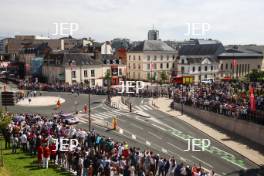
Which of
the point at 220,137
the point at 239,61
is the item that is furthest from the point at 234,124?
the point at 239,61

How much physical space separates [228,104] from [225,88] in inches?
541

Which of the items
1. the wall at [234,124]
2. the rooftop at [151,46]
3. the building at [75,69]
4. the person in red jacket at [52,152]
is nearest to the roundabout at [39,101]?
the building at [75,69]

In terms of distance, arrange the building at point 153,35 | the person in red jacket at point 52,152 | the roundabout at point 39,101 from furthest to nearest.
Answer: the building at point 153,35, the roundabout at point 39,101, the person in red jacket at point 52,152

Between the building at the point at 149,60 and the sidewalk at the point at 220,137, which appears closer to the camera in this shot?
the sidewalk at the point at 220,137

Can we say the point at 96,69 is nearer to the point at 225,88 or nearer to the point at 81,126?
the point at 225,88

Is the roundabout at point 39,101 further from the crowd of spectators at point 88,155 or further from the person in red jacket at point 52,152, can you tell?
the person in red jacket at point 52,152

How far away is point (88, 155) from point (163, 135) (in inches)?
678

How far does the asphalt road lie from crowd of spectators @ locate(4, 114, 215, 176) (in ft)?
18.0

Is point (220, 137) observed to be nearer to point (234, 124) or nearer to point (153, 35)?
point (234, 124)

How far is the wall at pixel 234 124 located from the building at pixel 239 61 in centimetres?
5631

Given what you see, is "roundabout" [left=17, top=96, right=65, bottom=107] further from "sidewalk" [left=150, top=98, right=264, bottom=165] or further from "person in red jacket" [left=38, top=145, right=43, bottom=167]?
"person in red jacket" [left=38, top=145, right=43, bottom=167]

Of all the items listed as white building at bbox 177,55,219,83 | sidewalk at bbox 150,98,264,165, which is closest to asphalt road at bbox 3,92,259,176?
sidewalk at bbox 150,98,264,165

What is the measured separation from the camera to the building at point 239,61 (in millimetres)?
107125

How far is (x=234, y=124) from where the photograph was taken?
1682 inches
